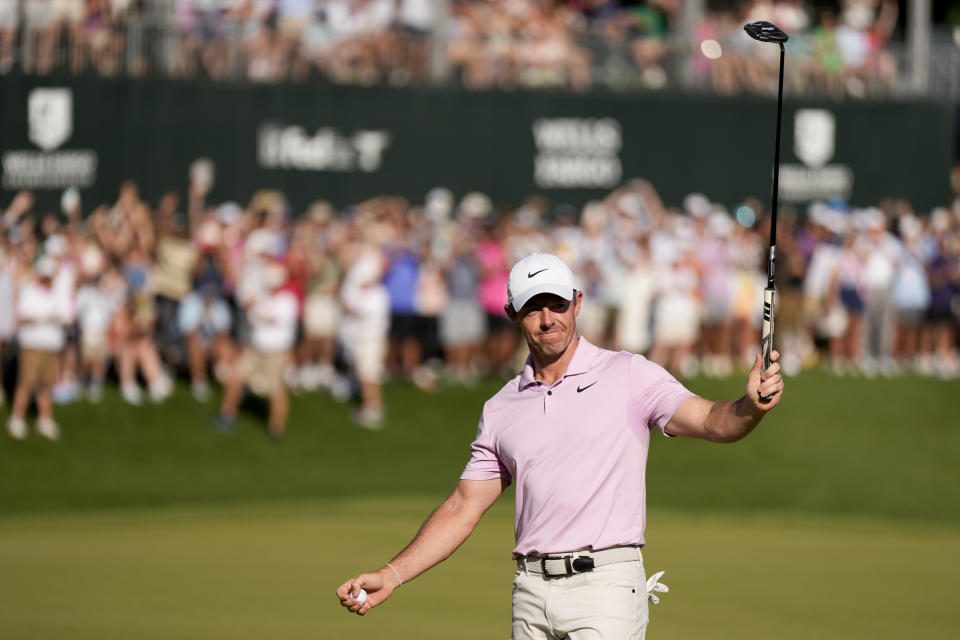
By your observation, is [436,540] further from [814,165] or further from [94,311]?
[814,165]

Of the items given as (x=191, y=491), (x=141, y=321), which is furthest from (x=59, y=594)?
(x=141, y=321)

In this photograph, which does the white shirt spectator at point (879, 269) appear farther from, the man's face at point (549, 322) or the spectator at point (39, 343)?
the man's face at point (549, 322)

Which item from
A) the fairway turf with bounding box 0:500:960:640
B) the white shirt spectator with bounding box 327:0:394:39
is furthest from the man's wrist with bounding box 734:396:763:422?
the white shirt spectator with bounding box 327:0:394:39

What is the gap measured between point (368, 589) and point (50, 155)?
16768 mm

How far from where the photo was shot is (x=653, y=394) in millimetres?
5859

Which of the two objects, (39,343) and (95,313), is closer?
(39,343)

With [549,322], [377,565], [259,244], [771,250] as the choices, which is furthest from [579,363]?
[259,244]

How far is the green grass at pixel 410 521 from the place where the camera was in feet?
39.8

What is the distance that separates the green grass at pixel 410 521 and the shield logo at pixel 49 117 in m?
4.44

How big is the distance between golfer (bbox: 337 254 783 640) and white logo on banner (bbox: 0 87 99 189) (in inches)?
641

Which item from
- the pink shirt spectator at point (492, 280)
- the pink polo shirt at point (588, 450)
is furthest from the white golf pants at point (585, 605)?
the pink shirt spectator at point (492, 280)

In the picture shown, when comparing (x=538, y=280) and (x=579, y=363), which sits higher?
(x=538, y=280)

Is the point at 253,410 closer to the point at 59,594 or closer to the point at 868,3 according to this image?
the point at 59,594

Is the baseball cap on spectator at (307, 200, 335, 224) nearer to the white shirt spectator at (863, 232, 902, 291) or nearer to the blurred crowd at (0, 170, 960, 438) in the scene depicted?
the blurred crowd at (0, 170, 960, 438)
